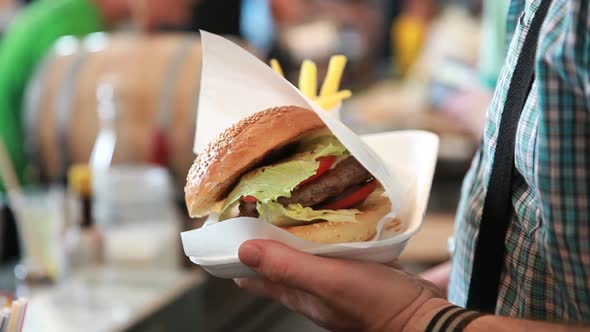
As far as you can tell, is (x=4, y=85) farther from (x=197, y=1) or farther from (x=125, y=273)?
(x=125, y=273)

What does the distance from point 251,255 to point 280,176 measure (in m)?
0.12

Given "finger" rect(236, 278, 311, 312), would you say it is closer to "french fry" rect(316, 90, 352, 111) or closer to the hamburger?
the hamburger

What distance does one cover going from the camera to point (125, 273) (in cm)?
157

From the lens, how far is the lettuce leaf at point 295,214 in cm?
79

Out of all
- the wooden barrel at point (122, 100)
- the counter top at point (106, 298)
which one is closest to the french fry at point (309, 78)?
the counter top at point (106, 298)

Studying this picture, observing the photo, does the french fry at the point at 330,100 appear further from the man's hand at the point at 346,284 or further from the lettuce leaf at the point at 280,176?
the man's hand at the point at 346,284

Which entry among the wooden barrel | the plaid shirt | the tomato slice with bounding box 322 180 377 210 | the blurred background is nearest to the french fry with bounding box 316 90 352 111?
the tomato slice with bounding box 322 180 377 210

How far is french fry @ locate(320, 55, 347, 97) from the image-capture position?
90 cm

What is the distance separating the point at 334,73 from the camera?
0.91 metres

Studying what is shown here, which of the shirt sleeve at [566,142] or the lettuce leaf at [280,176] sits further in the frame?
the lettuce leaf at [280,176]

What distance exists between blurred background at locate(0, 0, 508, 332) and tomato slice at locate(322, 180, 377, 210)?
55 centimetres

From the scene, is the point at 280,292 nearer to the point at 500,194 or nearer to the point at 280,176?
the point at 280,176

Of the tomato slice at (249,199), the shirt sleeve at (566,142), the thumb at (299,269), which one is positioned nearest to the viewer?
the shirt sleeve at (566,142)

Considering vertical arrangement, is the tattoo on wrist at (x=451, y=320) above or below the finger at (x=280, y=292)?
above
